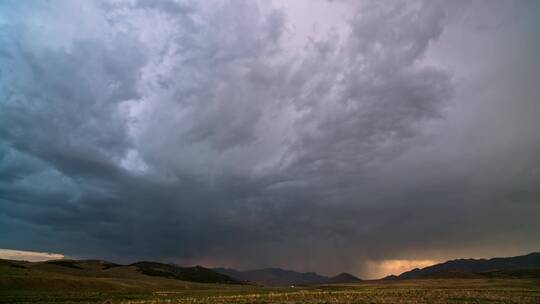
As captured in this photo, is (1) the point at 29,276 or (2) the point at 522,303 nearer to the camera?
(2) the point at 522,303

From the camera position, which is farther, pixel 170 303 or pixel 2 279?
pixel 2 279

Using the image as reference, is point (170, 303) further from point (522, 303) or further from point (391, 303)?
point (522, 303)

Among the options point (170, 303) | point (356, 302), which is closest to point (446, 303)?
point (356, 302)

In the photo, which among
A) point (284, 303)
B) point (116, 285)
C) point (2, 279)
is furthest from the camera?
point (116, 285)

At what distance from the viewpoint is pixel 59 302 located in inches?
2758

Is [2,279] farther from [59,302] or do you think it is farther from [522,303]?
[522,303]

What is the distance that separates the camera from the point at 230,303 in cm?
6544

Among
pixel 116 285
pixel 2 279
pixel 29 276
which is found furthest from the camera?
pixel 116 285

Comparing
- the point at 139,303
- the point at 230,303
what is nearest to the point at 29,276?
the point at 139,303

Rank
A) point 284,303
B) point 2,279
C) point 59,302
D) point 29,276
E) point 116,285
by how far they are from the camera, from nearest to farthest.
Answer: point 284,303, point 59,302, point 2,279, point 29,276, point 116,285

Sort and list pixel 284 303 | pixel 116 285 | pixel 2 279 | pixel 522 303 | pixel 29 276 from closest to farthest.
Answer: pixel 522 303 → pixel 284 303 → pixel 2 279 → pixel 29 276 → pixel 116 285

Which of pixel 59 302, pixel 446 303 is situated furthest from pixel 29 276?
pixel 446 303

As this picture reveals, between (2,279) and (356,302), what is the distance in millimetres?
88848

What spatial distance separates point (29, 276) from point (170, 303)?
6624 cm
